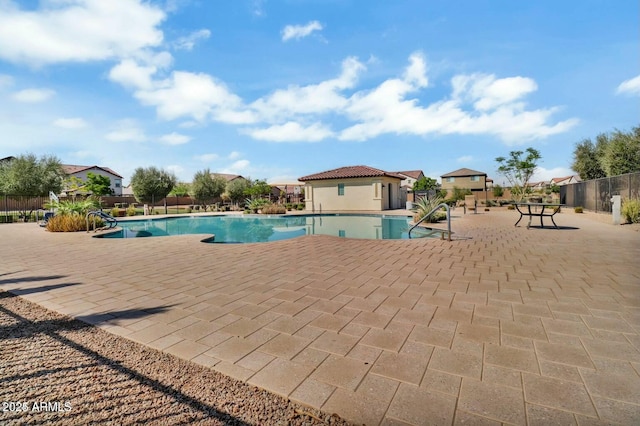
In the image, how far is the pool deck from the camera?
5.50ft

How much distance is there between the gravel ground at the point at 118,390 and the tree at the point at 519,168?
3965 cm

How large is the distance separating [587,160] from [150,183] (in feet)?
121

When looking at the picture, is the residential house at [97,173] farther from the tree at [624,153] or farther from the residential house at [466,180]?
the tree at [624,153]

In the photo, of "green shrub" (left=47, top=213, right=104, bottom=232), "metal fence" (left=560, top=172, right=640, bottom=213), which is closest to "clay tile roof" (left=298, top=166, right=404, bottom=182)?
"metal fence" (left=560, top=172, right=640, bottom=213)

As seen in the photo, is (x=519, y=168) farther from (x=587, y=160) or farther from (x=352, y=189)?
(x=352, y=189)

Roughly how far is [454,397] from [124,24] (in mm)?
10323

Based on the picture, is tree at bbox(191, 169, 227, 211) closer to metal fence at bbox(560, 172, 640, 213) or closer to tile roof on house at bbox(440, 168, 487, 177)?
metal fence at bbox(560, 172, 640, 213)

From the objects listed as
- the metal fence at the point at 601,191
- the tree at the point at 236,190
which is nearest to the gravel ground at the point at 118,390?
the metal fence at the point at 601,191

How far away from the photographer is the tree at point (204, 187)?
2830 cm

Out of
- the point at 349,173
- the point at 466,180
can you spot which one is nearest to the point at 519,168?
the point at 466,180

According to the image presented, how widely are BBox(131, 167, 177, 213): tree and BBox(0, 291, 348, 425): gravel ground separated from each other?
2454 centimetres

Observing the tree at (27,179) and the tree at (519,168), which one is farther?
the tree at (519,168)

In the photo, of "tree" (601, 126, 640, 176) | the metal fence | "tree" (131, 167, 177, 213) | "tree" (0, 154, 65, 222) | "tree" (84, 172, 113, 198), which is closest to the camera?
the metal fence

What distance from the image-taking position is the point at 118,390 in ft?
5.86
